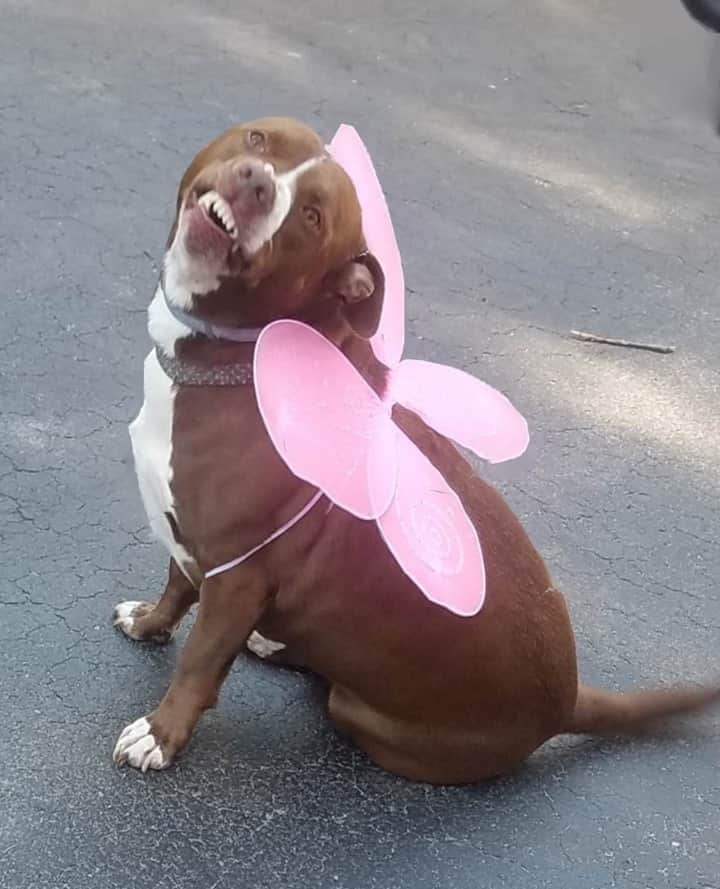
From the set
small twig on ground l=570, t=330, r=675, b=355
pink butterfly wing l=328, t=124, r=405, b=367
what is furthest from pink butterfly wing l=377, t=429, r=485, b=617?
small twig on ground l=570, t=330, r=675, b=355

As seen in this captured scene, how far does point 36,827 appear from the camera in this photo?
6.64ft

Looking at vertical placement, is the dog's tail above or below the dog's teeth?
below

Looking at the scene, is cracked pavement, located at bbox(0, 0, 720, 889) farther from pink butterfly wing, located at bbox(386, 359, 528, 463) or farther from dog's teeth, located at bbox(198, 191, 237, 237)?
dog's teeth, located at bbox(198, 191, 237, 237)

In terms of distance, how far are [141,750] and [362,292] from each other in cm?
86

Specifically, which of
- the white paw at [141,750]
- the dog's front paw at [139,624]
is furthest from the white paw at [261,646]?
the white paw at [141,750]

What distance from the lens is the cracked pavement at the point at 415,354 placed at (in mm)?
2117

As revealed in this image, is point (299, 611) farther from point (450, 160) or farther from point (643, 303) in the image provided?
point (450, 160)

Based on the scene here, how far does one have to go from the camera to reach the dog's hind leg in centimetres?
226

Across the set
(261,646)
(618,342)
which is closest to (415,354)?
(618,342)

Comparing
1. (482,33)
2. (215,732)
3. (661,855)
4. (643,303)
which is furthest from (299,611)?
(482,33)

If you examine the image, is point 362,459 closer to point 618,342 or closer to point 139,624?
point 139,624

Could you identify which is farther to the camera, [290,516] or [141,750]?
[141,750]

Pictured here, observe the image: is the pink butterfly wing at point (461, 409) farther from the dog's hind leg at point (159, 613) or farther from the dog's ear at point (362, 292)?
the dog's hind leg at point (159, 613)

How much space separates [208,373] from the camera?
1913 mm
